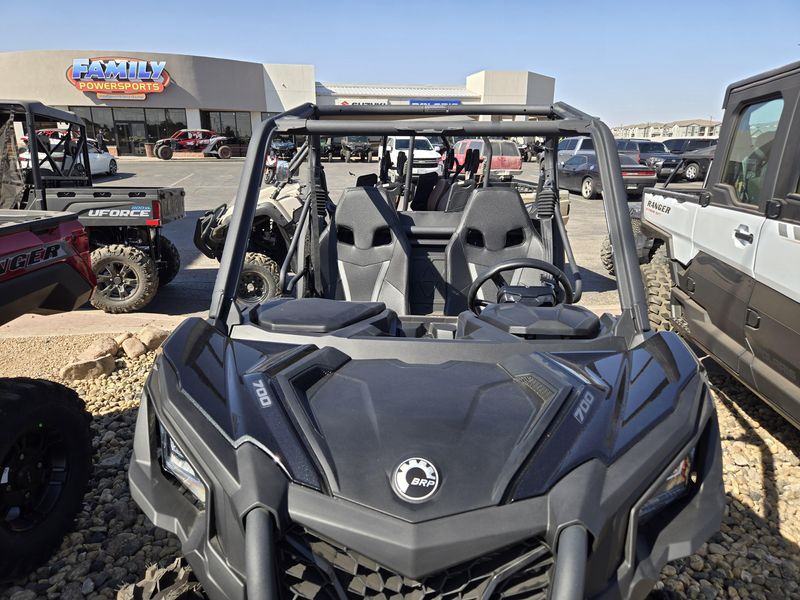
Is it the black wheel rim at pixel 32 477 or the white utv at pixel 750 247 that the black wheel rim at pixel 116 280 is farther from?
the white utv at pixel 750 247

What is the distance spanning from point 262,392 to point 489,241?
2348 mm

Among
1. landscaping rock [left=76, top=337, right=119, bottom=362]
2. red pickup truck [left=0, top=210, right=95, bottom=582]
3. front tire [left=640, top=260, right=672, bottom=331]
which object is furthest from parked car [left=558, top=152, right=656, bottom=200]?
red pickup truck [left=0, top=210, right=95, bottom=582]

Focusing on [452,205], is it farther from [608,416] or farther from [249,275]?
[608,416]

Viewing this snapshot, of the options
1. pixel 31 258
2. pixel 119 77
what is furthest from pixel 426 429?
pixel 119 77

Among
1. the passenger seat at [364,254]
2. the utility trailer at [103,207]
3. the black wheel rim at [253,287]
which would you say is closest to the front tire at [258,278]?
the black wheel rim at [253,287]

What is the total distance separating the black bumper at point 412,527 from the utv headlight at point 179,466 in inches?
1.8

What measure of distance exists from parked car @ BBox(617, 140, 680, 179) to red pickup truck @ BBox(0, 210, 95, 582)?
54.5 ft

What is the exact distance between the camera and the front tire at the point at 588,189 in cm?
1622

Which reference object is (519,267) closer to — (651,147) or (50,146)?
(50,146)

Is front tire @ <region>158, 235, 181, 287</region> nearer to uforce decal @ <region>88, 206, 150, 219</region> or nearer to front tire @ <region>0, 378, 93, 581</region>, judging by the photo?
uforce decal @ <region>88, 206, 150, 219</region>

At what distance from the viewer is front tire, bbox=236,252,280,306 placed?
5.92m

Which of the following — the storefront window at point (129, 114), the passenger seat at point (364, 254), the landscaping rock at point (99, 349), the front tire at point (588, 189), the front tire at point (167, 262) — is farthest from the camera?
the storefront window at point (129, 114)

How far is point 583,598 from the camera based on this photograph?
1.16 m

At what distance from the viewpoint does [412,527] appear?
1167mm
